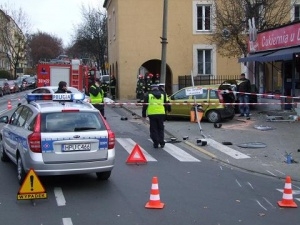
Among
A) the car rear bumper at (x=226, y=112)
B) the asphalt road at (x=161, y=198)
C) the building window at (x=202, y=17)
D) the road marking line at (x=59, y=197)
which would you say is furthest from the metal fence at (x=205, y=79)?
the road marking line at (x=59, y=197)

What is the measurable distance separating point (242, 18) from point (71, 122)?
21.4 meters

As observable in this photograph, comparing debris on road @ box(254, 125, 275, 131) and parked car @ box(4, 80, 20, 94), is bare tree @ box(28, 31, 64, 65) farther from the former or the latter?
debris on road @ box(254, 125, 275, 131)

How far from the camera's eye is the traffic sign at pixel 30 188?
24.6 feet

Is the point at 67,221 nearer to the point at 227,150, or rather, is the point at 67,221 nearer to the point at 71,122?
the point at 71,122

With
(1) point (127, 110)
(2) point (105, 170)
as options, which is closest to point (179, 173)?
(2) point (105, 170)

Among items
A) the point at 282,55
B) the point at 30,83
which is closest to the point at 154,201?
the point at 282,55

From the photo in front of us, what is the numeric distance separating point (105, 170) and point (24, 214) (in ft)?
6.69

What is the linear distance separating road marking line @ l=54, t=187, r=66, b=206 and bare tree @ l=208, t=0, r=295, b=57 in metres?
21.1

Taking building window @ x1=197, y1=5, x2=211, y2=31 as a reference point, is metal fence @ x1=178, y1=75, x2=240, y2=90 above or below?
below

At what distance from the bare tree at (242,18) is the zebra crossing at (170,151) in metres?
14.8

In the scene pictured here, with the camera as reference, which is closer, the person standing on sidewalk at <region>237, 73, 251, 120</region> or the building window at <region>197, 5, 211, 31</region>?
the person standing on sidewalk at <region>237, 73, 251, 120</region>

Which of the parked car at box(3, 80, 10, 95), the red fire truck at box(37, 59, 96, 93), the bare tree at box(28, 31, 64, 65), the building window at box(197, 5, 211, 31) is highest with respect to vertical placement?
the bare tree at box(28, 31, 64, 65)

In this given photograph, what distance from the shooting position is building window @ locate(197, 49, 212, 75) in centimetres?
3609

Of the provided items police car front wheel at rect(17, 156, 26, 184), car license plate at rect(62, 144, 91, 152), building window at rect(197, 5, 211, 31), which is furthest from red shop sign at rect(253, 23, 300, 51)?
police car front wheel at rect(17, 156, 26, 184)
